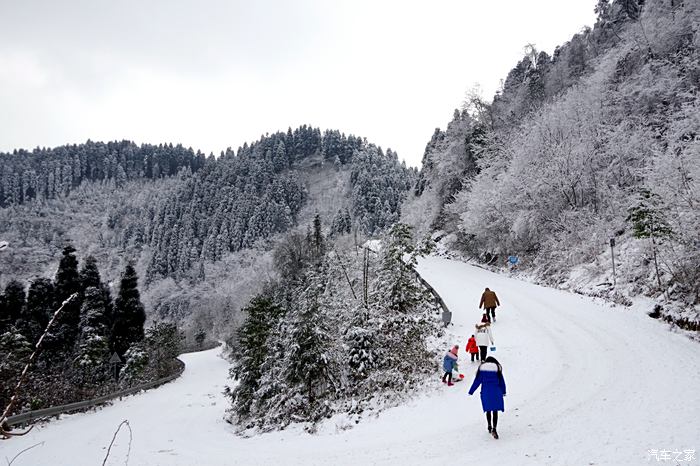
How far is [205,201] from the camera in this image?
173 m

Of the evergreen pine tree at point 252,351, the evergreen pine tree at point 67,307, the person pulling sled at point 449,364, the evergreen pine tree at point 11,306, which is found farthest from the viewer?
the evergreen pine tree at point 11,306

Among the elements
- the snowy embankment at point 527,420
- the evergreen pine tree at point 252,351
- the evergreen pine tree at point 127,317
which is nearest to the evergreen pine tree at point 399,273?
the snowy embankment at point 527,420

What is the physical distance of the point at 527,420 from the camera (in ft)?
30.6

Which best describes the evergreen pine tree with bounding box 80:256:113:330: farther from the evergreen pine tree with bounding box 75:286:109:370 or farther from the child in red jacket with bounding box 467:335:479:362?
the child in red jacket with bounding box 467:335:479:362

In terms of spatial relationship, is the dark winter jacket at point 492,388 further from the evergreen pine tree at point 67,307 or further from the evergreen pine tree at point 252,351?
the evergreen pine tree at point 67,307

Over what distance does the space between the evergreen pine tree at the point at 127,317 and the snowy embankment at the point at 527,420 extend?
15.0 meters

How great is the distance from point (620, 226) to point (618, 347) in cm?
1423

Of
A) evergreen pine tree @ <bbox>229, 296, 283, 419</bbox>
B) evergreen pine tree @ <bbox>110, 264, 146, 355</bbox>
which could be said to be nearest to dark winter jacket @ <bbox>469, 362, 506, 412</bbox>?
evergreen pine tree @ <bbox>229, 296, 283, 419</bbox>

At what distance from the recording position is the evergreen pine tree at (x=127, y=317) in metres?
35.6

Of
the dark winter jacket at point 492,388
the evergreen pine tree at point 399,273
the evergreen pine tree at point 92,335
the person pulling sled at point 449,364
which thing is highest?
the evergreen pine tree at point 399,273

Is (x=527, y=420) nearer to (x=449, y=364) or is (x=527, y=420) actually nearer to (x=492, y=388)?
(x=492, y=388)

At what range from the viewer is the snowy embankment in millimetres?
8102

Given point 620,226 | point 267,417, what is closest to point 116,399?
point 267,417

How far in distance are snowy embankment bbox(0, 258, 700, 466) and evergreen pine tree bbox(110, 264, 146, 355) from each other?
14969mm
